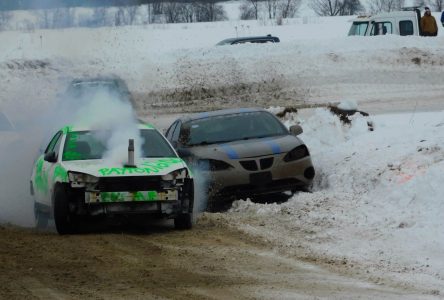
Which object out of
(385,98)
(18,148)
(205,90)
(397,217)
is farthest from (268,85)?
(397,217)

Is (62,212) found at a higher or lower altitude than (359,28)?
lower

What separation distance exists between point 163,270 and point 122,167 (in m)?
2.70

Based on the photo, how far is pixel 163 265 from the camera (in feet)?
31.5

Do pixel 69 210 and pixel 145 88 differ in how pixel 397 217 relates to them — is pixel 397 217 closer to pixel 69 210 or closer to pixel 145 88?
pixel 69 210

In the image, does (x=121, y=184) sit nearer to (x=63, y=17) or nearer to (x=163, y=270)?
(x=163, y=270)

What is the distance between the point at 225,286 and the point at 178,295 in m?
0.53

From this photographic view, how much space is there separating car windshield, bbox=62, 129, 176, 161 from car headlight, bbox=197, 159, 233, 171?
1.26m

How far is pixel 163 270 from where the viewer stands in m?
9.34

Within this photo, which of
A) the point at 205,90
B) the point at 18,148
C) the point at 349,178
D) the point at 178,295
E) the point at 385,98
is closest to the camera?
the point at 178,295

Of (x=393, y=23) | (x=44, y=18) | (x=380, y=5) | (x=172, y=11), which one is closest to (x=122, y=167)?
(x=172, y=11)

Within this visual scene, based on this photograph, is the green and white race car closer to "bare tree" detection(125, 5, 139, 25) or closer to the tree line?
the tree line

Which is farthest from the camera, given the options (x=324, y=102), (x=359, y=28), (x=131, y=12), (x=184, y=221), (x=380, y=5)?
(x=380, y=5)

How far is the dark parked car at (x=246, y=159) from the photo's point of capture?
46.0 feet

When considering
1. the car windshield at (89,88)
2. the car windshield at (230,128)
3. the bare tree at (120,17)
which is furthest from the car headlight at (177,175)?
the car windshield at (89,88)
